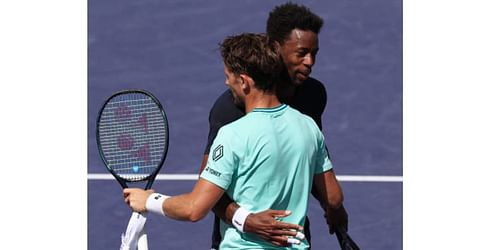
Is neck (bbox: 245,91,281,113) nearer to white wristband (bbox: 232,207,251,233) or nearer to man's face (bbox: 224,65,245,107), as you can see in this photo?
man's face (bbox: 224,65,245,107)

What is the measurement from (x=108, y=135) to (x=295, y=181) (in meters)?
1.07

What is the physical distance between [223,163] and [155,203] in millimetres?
335

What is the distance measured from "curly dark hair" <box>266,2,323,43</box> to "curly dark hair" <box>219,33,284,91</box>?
0.23 metres

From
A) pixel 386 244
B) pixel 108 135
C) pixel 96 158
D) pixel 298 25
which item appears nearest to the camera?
pixel 298 25

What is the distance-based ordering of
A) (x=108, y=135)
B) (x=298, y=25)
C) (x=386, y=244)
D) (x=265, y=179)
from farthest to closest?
1. (x=386, y=244)
2. (x=108, y=135)
3. (x=298, y=25)
4. (x=265, y=179)

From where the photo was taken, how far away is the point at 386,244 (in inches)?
227

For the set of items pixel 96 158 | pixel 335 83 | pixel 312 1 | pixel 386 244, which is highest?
pixel 312 1

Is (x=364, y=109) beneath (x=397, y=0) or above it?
beneath

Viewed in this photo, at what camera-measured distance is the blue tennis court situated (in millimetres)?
5895

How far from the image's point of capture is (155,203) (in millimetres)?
3365

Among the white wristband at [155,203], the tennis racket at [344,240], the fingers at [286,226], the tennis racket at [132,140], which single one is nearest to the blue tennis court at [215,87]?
the tennis racket at [132,140]

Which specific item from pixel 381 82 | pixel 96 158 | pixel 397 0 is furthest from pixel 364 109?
pixel 96 158

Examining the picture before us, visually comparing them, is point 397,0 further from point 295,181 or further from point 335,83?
point 295,181

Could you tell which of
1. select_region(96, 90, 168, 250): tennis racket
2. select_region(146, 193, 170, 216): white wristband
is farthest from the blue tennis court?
select_region(146, 193, 170, 216): white wristband
